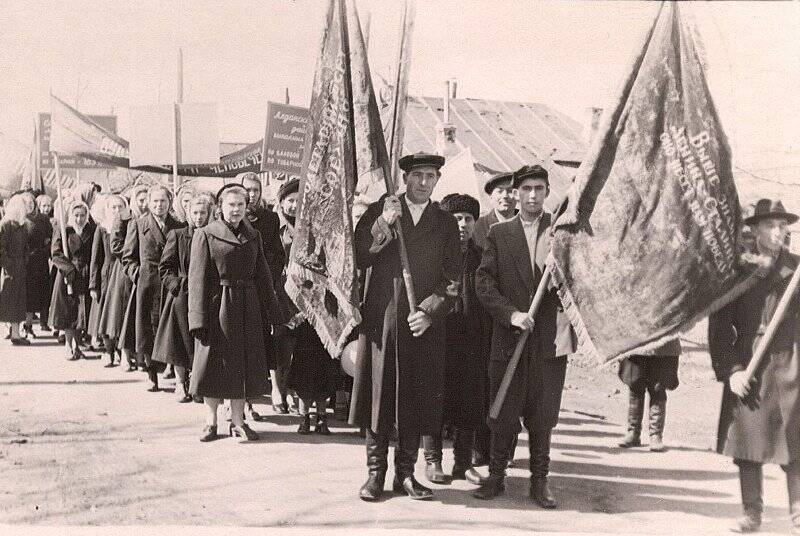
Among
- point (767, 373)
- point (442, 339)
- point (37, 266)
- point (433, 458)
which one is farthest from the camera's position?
point (37, 266)

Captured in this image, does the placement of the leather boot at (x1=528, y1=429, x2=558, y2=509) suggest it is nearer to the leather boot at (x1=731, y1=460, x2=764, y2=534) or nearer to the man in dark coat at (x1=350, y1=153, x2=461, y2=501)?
the man in dark coat at (x1=350, y1=153, x2=461, y2=501)

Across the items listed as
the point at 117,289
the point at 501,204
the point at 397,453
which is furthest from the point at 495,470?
the point at 117,289

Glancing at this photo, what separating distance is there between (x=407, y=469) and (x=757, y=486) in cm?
202

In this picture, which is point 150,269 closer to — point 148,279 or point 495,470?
point 148,279

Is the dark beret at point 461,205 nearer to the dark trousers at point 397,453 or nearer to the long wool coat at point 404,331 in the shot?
the long wool coat at point 404,331

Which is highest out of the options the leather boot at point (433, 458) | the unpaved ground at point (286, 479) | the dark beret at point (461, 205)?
the dark beret at point (461, 205)

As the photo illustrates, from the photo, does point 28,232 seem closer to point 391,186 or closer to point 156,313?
point 156,313

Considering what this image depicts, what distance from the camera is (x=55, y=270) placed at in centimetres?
1158

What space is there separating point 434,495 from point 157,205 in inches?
175

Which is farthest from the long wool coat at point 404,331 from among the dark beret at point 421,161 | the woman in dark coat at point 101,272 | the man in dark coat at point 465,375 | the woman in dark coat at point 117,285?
the woman in dark coat at point 101,272

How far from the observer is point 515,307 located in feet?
17.2

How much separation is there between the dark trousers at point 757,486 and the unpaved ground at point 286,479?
14cm

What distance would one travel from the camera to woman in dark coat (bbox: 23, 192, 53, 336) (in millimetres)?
11680

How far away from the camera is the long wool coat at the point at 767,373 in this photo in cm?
442
